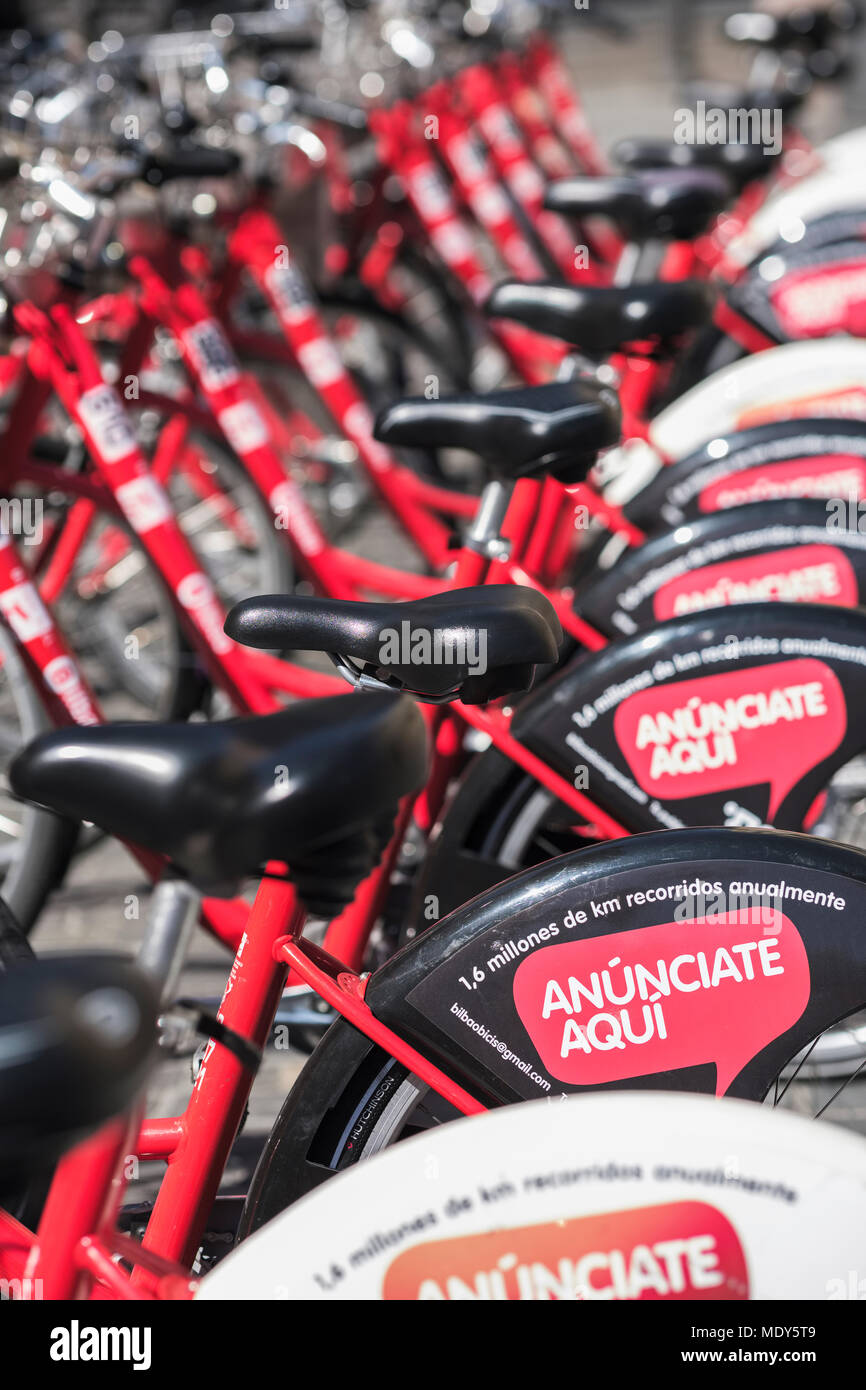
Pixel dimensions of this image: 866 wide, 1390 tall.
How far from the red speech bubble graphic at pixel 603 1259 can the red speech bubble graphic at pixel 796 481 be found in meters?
1.64

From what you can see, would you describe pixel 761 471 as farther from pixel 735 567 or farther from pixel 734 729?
pixel 734 729

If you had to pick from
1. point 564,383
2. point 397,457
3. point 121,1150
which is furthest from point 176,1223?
point 397,457

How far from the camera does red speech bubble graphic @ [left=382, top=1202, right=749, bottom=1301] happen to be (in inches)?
46.0

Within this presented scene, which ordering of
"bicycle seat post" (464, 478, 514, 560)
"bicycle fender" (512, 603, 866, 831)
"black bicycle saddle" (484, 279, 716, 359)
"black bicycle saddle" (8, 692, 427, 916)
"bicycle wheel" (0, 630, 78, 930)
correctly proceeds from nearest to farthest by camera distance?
"black bicycle saddle" (8, 692, 427, 916), "bicycle fender" (512, 603, 866, 831), "bicycle seat post" (464, 478, 514, 560), "bicycle wheel" (0, 630, 78, 930), "black bicycle saddle" (484, 279, 716, 359)

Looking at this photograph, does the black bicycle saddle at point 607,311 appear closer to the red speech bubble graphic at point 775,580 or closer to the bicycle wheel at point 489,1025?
the red speech bubble graphic at point 775,580

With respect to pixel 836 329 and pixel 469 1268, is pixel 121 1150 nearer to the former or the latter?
pixel 469 1268

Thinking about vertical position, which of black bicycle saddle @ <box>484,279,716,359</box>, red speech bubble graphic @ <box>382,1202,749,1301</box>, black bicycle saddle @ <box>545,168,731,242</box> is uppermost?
black bicycle saddle @ <box>545,168,731,242</box>

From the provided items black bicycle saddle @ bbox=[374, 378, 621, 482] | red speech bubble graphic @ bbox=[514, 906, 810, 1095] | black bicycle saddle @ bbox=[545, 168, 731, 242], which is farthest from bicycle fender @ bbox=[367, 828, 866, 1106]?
black bicycle saddle @ bbox=[545, 168, 731, 242]

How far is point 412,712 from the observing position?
47.3 inches

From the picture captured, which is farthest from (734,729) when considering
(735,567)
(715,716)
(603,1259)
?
(603,1259)

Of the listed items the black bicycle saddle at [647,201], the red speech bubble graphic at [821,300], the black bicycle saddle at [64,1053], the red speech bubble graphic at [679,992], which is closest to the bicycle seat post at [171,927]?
the black bicycle saddle at [64,1053]

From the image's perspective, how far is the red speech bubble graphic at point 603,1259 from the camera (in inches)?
46.0

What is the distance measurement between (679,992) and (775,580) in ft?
3.48

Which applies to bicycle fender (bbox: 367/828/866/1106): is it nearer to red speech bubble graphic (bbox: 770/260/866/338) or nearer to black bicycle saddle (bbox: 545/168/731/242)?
black bicycle saddle (bbox: 545/168/731/242)
